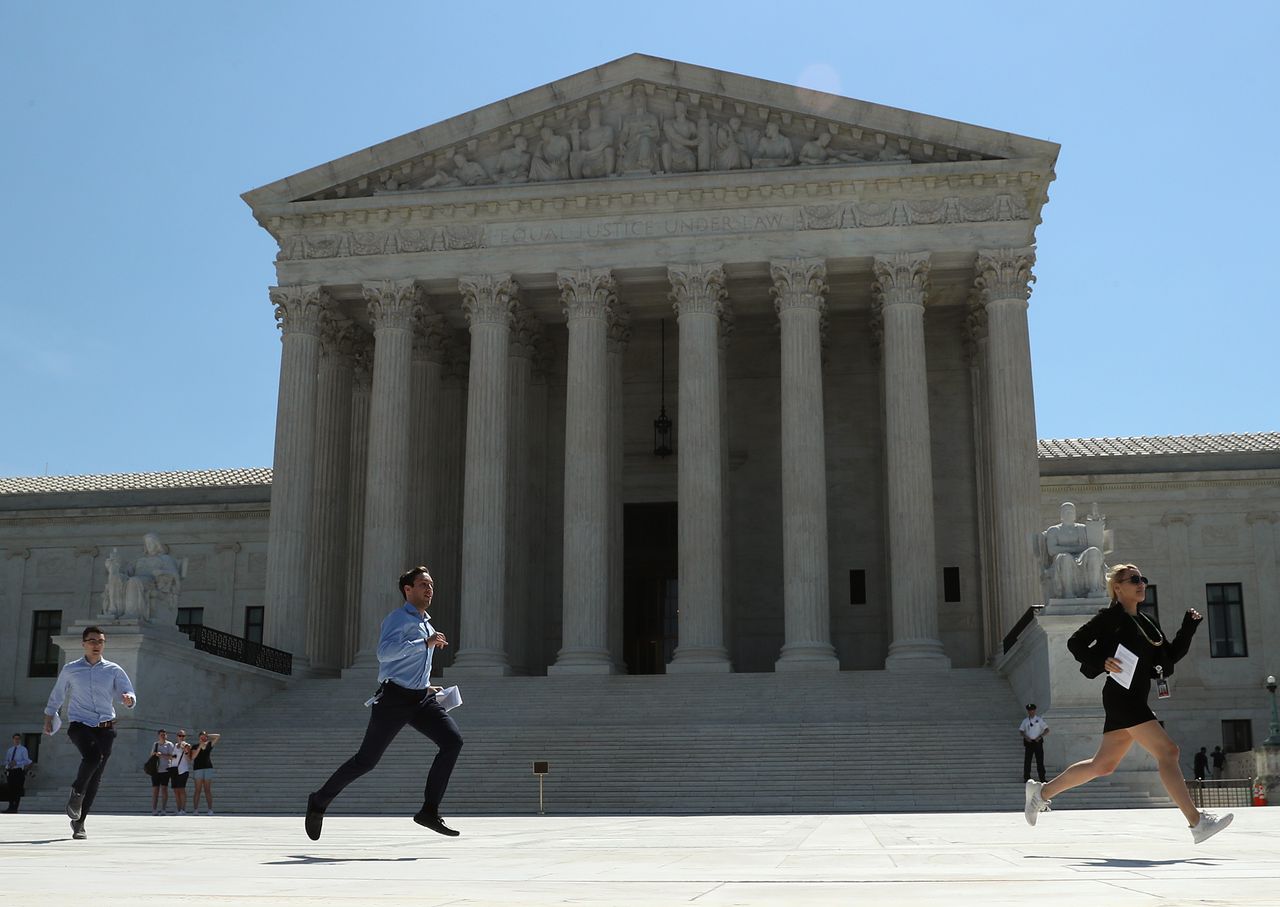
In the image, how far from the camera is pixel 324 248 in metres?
43.7

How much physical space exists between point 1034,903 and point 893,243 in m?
36.0

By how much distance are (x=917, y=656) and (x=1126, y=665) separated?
2804 cm

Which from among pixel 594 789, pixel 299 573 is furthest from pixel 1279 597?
pixel 299 573

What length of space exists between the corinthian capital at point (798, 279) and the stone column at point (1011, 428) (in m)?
4.62

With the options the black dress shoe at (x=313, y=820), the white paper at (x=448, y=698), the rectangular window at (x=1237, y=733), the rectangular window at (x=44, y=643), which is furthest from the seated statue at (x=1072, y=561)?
the rectangular window at (x=44, y=643)

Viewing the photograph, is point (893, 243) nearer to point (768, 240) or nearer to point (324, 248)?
point (768, 240)

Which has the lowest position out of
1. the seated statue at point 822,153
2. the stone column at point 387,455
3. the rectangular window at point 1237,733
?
the rectangular window at point 1237,733

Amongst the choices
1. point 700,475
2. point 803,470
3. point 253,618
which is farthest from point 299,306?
point 803,470

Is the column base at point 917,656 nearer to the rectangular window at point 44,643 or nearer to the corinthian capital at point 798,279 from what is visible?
the corinthian capital at point 798,279

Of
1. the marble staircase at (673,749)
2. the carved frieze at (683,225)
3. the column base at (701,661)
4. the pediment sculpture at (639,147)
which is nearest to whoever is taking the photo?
the marble staircase at (673,749)

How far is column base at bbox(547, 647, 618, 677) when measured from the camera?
129 ft

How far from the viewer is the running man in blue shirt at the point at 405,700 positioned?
1145 centimetres

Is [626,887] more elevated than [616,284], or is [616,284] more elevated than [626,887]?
[616,284]

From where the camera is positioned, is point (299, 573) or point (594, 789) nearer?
point (594, 789)
